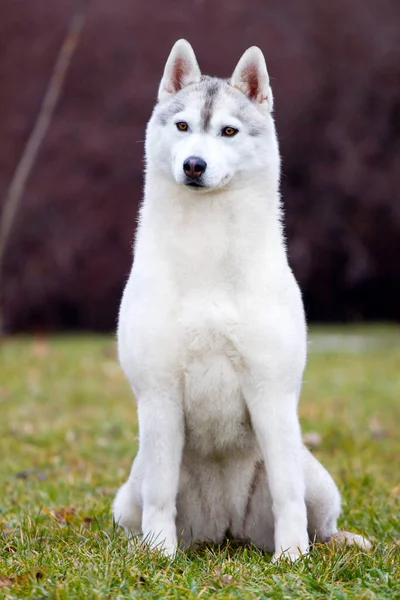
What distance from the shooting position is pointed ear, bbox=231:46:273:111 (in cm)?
363

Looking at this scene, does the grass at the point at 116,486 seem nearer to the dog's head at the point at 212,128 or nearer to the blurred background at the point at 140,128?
the dog's head at the point at 212,128

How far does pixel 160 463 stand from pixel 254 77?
1617 millimetres

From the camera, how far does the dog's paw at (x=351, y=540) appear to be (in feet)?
11.6

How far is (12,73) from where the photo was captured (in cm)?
1702

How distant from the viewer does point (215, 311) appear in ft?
10.9

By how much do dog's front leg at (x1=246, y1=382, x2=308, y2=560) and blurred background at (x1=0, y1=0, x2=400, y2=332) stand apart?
13457 millimetres

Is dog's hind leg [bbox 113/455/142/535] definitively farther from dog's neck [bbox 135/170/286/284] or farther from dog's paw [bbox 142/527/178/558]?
dog's neck [bbox 135/170/286/284]

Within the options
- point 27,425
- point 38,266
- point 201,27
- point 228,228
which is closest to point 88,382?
point 27,425

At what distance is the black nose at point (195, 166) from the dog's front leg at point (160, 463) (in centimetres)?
85

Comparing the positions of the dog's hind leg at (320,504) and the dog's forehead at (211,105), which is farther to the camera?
the dog's hind leg at (320,504)

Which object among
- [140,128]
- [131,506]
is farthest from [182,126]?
[140,128]

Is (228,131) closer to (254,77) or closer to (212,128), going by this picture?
Answer: (212,128)

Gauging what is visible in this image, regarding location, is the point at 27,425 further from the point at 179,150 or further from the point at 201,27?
the point at 201,27

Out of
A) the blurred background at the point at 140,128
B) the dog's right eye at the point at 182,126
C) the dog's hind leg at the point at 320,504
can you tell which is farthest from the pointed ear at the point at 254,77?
the blurred background at the point at 140,128
